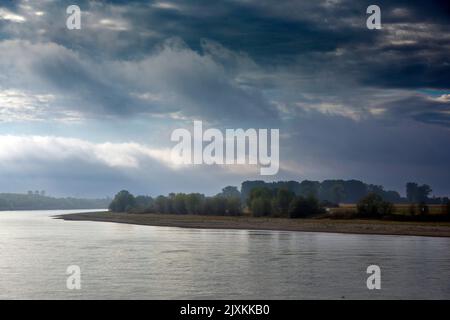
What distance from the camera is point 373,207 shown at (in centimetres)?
13300

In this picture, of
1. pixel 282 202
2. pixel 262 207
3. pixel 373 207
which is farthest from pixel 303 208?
pixel 373 207

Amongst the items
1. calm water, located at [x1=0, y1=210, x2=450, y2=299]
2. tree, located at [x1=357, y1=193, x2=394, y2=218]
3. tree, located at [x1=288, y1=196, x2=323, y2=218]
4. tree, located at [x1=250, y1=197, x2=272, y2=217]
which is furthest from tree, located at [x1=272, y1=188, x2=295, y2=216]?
calm water, located at [x1=0, y1=210, x2=450, y2=299]

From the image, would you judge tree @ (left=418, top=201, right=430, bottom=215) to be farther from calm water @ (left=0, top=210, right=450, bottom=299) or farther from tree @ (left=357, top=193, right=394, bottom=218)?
calm water @ (left=0, top=210, right=450, bottom=299)

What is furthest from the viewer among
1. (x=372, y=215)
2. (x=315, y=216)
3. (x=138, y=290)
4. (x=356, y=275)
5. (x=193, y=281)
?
(x=315, y=216)

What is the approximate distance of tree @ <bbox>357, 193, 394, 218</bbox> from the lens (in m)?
132

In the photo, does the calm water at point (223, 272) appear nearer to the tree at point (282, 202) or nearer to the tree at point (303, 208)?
the tree at point (303, 208)

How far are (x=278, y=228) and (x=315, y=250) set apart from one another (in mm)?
54836

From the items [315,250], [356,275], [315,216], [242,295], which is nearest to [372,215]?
[315,216]

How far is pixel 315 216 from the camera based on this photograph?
14962 centimetres

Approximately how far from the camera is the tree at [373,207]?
432 ft
